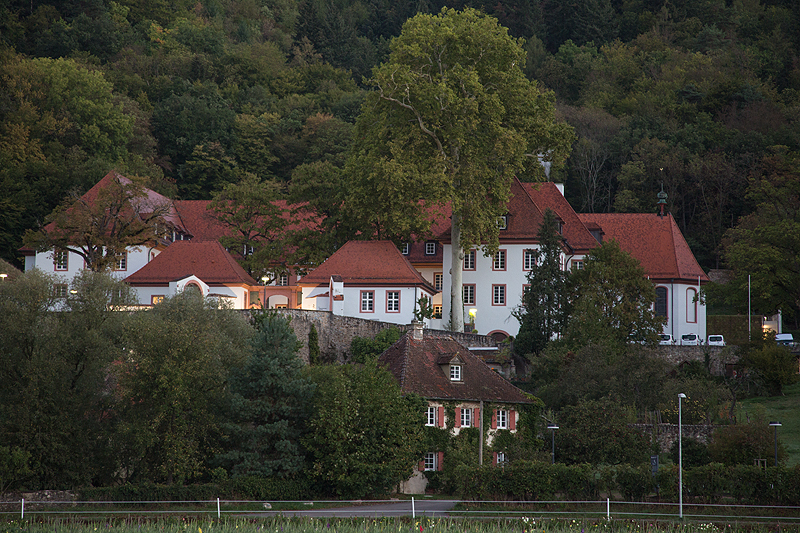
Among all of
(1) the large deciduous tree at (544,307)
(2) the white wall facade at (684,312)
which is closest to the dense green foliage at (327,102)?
(2) the white wall facade at (684,312)

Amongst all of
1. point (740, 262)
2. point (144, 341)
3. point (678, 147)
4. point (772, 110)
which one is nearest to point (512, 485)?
point (144, 341)

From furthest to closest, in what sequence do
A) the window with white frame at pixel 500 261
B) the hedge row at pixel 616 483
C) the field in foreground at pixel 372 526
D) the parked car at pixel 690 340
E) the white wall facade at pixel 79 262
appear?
→ the window with white frame at pixel 500 261
the white wall facade at pixel 79 262
the parked car at pixel 690 340
the hedge row at pixel 616 483
the field in foreground at pixel 372 526

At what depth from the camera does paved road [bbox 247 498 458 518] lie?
3709 centimetres

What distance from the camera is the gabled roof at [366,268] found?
206 ft

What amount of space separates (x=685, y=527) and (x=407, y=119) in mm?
37213

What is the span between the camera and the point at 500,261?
69.4 meters

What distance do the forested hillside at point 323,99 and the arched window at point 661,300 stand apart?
55.6 ft

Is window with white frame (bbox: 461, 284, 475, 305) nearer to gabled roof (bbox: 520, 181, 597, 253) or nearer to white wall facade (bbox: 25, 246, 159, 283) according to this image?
gabled roof (bbox: 520, 181, 597, 253)

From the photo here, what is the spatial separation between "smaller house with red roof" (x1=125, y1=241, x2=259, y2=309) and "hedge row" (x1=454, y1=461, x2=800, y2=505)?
2359cm

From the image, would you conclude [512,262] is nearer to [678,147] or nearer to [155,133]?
[678,147]

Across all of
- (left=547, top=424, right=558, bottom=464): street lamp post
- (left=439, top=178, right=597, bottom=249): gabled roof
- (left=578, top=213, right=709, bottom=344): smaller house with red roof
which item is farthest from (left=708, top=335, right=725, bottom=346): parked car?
(left=547, top=424, right=558, bottom=464): street lamp post

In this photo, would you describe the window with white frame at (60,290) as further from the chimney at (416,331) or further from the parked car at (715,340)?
the parked car at (715,340)

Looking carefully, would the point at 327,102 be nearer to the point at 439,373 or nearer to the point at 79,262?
the point at 79,262

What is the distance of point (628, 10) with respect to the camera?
132500 mm
